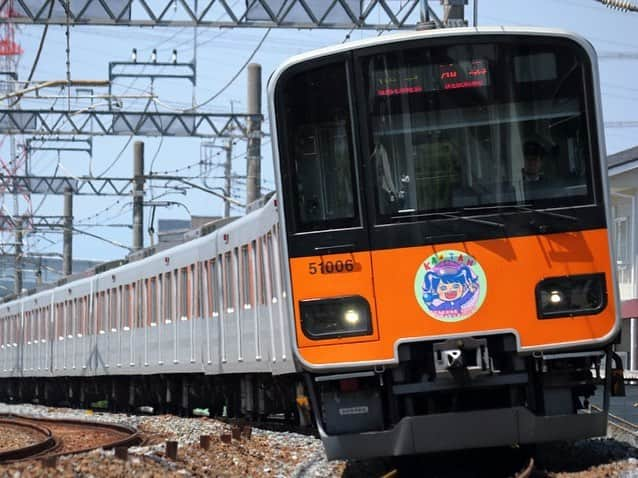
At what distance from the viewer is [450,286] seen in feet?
28.6

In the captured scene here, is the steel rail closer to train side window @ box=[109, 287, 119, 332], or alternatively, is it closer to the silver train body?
the silver train body

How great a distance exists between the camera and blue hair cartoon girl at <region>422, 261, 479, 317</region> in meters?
8.66

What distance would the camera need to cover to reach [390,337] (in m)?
8.72

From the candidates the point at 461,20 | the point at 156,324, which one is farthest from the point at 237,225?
the point at 156,324

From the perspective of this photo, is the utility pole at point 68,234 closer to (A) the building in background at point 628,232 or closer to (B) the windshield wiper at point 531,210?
(A) the building in background at point 628,232

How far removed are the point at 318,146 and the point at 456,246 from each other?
3.73 ft

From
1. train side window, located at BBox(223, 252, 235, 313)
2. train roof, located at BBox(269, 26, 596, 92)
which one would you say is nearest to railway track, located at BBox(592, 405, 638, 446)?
train roof, located at BBox(269, 26, 596, 92)

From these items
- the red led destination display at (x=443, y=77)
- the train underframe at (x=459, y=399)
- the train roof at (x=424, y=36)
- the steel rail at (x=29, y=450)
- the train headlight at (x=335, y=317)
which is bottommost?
the steel rail at (x=29, y=450)

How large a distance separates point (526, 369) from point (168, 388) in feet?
43.3

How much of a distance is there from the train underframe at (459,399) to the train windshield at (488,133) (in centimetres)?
96

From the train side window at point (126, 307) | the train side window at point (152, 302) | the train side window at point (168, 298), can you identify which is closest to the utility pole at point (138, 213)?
the train side window at point (126, 307)

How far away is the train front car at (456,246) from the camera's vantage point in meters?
8.65

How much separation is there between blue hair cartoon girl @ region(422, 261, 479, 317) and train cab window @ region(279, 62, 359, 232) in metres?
0.75

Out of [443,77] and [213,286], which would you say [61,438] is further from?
[443,77]
